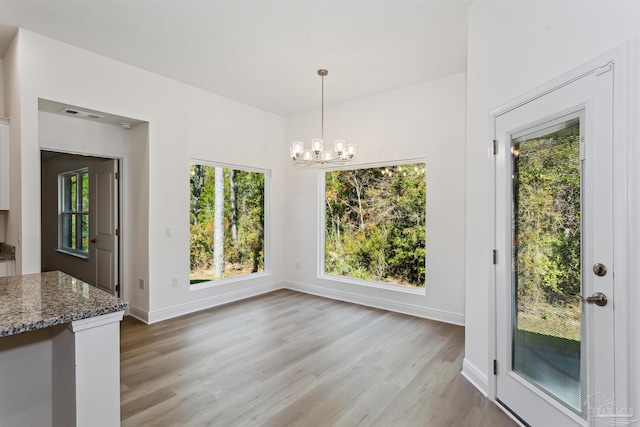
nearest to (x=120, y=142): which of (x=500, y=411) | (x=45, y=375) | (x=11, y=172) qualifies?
(x=11, y=172)

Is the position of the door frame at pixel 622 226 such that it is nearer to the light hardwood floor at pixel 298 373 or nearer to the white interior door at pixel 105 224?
the light hardwood floor at pixel 298 373

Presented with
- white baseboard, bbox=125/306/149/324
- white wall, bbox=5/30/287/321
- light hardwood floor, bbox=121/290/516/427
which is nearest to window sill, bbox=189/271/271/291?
white wall, bbox=5/30/287/321

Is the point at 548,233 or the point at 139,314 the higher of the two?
the point at 548,233

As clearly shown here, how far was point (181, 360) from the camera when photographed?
2936 mm

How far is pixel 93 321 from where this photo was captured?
1.35 meters

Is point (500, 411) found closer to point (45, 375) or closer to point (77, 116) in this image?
point (45, 375)

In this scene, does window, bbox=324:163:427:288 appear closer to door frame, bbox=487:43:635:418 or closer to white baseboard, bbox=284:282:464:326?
white baseboard, bbox=284:282:464:326

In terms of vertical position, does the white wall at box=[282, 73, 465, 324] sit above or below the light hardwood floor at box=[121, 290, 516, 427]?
above

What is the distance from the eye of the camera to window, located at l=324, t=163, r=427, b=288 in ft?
14.4

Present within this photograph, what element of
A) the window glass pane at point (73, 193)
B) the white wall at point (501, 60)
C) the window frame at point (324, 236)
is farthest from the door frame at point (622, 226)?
the window glass pane at point (73, 193)

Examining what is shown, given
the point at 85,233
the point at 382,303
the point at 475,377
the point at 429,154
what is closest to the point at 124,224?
the point at 85,233

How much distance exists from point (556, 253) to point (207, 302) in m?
4.16

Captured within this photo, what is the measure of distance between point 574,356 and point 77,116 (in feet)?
16.6

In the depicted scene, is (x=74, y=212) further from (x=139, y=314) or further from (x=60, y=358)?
(x=60, y=358)
